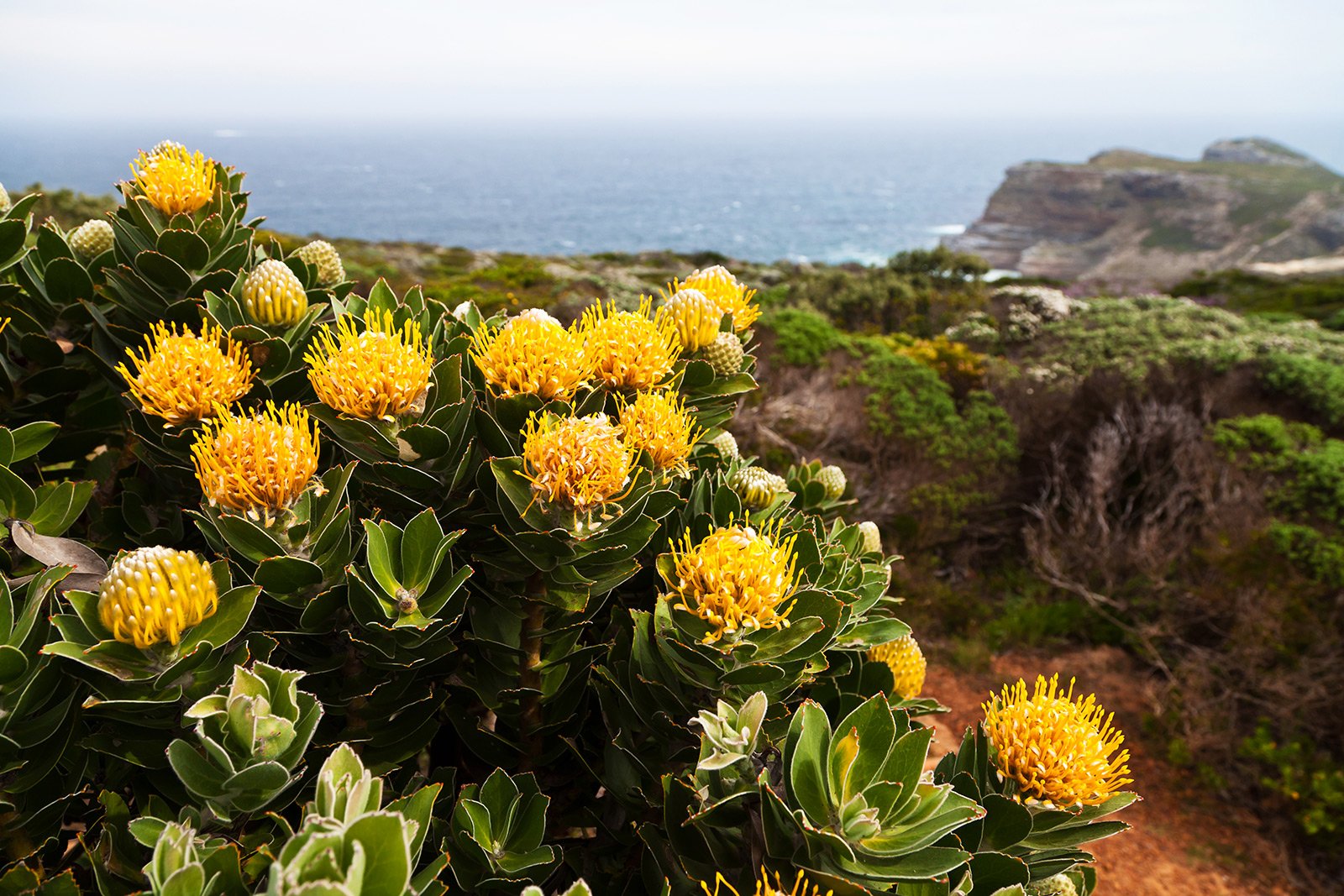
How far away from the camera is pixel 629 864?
193 cm

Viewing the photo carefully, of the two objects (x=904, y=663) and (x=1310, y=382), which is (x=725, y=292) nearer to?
(x=904, y=663)

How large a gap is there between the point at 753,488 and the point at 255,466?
4.31 feet

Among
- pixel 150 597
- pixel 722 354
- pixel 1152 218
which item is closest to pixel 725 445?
pixel 722 354

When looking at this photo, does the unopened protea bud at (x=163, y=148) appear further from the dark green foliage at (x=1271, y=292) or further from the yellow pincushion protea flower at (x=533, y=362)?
the dark green foliage at (x=1271, y=292)

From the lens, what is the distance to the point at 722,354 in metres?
2.40

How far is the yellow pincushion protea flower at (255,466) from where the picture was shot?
1565 millimetres

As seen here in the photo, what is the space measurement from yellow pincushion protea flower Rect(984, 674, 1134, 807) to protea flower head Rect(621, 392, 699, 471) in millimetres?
963

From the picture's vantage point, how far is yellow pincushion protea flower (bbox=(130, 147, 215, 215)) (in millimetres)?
2273

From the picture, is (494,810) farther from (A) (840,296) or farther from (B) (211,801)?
(A) (840,296)

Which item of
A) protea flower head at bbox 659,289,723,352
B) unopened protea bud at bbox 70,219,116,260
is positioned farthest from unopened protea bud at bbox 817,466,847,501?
unopened protea bud at bbox 70,219,116,260

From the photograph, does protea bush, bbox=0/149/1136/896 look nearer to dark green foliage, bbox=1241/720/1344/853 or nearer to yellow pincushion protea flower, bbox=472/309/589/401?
yellow pincushion protea flower, bbox=472/309/589/401

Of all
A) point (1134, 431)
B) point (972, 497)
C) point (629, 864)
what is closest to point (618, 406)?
point (629, 864)

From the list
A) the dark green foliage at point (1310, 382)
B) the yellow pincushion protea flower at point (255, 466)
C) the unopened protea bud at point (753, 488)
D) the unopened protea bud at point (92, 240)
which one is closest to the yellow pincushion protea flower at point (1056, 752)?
the unopened protea bud at point (753, 488)

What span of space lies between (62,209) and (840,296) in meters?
20.8
